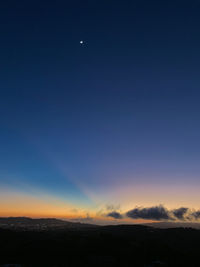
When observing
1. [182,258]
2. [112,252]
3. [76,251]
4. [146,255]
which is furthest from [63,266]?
[182,258]

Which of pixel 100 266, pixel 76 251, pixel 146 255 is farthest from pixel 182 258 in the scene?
pixel 76 251

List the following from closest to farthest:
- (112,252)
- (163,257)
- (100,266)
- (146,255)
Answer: (100,266), (163,257), (146,255), (112,252)

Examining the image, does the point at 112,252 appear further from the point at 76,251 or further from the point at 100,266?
the point at 100,266

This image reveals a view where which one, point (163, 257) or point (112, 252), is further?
point (112, 252)

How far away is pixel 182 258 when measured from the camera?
168 m

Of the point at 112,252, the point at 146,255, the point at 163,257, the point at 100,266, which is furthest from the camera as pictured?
the point at 112,252

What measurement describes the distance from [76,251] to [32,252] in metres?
42.2

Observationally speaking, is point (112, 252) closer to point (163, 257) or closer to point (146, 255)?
point (146, 255)

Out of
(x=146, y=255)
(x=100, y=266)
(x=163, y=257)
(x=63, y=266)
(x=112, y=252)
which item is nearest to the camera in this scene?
(x=100, y=266)

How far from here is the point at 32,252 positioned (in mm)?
195250

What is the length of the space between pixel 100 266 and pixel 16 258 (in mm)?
84387

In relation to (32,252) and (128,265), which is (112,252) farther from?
(32,252)

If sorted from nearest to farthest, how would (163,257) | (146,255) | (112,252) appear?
(163,257), (146,255), (112,252)

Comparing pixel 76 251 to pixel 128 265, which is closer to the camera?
pixel 128 265
